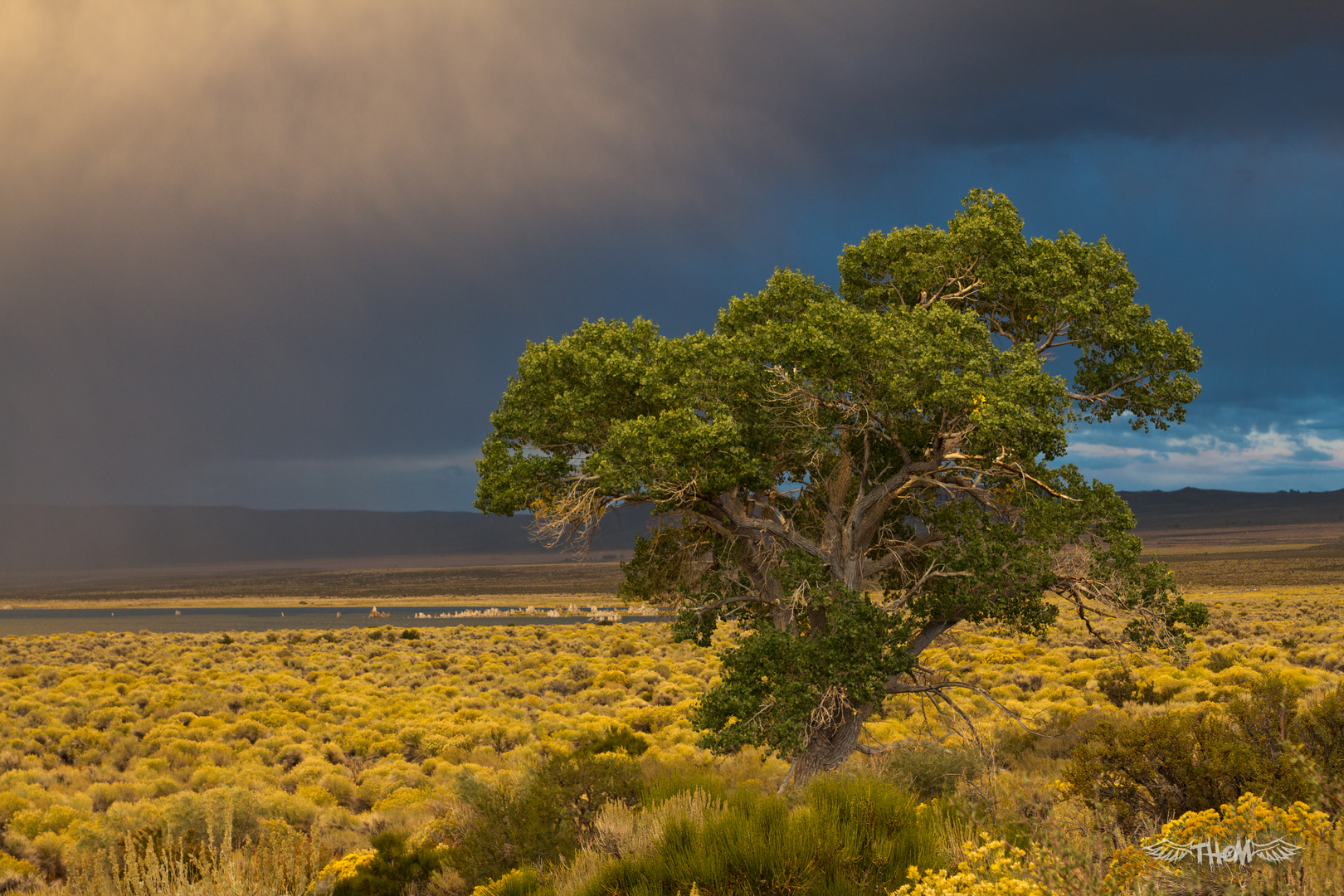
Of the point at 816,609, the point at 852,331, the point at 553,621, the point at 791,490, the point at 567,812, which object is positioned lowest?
the point at 553,621

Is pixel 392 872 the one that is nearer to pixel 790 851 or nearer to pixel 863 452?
pixel 790 851

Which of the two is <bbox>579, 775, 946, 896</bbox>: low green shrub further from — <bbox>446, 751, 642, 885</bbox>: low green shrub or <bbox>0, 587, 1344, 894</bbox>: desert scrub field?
<bbox>446, 751, 642, 885</bbox>: low green shrub

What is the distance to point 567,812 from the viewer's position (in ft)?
34.3

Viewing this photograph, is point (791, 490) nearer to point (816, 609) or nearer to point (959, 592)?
point (816, 609)

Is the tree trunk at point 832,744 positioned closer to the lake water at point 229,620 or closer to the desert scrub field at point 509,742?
the desert scrub field at point 509,742

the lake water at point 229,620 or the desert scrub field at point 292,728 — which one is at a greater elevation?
the desert scrub field at point 292,728

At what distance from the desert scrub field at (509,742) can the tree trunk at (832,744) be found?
67cm

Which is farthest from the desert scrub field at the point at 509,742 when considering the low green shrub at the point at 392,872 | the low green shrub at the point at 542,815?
the low green shrub at the point at 392,872

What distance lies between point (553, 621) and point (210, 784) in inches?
2634

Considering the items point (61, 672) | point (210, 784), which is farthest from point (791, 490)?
point (61, 672)

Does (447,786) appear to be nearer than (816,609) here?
No

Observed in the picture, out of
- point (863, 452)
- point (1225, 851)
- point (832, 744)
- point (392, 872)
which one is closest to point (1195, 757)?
point (1225, 851)

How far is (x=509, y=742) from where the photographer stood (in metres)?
23.8

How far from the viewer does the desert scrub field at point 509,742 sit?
969 centimetres
